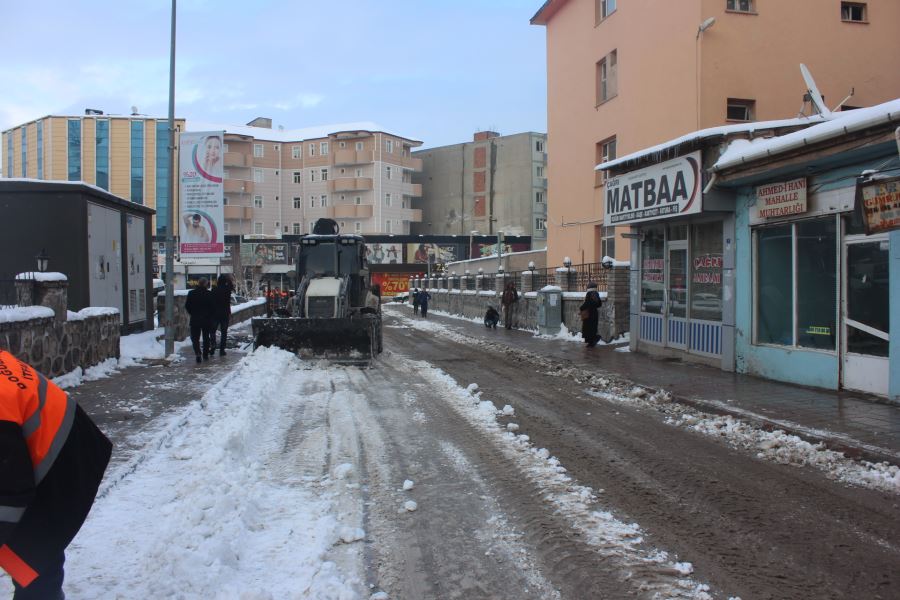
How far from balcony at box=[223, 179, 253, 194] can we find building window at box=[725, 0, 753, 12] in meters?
56.4

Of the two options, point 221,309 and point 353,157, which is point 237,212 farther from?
point 221,309

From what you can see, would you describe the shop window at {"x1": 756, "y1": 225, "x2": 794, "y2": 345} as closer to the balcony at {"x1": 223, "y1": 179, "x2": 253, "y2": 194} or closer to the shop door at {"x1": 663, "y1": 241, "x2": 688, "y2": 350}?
the shop door at {"x1": 663, "y1": 241, "x2": 688, "y2": 350}

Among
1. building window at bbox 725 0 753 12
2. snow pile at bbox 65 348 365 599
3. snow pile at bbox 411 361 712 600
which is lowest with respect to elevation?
snow pile at bbox 411 361 712 600

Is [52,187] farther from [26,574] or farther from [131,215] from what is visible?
[26,574]

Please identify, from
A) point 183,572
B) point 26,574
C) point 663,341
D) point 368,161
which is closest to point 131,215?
point 663,341

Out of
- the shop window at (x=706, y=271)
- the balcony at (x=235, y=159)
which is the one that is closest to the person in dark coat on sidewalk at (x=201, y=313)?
the shop window at (x=706, y=271)

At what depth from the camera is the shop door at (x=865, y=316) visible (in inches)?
376

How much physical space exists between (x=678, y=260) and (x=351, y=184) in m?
57.2

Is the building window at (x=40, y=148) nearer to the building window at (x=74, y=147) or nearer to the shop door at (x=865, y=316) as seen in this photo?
the building window at (x=74, y=147)

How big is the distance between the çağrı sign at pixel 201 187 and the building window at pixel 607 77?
584 inches

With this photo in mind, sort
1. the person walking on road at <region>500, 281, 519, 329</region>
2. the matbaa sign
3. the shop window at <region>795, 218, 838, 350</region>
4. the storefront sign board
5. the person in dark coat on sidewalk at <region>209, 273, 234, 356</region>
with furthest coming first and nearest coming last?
the person walking on road at <region>500, 281, 519, 329</region> < the person in dark coat on sidewalk at <region>209, 273, 234, 356</region> < the matbaa sign < the shop window at <region>795, 218, 838, 350</region> < the storefront sign board

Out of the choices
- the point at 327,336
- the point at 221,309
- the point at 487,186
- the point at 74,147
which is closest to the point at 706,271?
the point at 327,336

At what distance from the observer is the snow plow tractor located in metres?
14.6

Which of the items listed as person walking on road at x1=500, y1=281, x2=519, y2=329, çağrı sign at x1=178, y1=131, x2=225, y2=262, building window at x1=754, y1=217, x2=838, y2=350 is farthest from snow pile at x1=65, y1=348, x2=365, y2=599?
person walking on road at x1=500, y1=281, x2=519, y2=329
